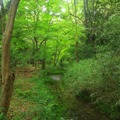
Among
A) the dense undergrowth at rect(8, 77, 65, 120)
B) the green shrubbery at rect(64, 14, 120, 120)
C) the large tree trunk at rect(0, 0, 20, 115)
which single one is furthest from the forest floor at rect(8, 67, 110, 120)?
the large tree trunk at rect(0, 0, 20, 115)

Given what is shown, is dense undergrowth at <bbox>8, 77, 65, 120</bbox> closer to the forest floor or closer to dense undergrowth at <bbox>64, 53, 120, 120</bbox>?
the forest floor

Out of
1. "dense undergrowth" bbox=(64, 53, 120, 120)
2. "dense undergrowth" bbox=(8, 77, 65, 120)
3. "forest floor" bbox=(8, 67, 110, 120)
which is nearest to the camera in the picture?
"dense undergrowth" bbox=(8, 77, 65, 120)

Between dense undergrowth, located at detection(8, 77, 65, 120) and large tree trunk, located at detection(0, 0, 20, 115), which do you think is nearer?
large tree trunk, located at detection(0, 0, 20, 115)

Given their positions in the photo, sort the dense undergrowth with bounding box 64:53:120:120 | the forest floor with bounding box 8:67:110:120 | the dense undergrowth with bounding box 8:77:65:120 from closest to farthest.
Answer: the dense undergrowth with bounding box 8:77:65:120
the forest floor with bounding box 8:67:110:120
the dense undergrowth with bounding box 64:53:120:120

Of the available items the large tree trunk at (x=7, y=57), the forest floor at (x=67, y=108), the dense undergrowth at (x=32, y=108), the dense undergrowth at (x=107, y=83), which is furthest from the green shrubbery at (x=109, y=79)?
the large tree trunk at (x=7, y=57)

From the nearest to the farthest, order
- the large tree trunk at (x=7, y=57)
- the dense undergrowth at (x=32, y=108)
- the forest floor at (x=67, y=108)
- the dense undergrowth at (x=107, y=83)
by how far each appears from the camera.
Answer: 1. the large tree trunk at (x=7, y=57)
2. the dense undergrowth at (x=32, y=108)
3. the forest floor at (x=67, y=108)
4. the dense undergrowth at (x=107, y=83)

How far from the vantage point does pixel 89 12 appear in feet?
62.8

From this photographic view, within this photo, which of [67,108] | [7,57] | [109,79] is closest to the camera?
[7,57]

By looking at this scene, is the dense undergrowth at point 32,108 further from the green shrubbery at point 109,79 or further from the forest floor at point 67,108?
the green shrubbery at point 109,79

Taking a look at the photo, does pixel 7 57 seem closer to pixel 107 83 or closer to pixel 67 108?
pixel 107 83

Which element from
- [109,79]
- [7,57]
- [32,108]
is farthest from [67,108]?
[7,57]

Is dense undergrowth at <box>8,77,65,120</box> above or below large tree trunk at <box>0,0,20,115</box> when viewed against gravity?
below

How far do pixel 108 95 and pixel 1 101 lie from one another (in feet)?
15.3

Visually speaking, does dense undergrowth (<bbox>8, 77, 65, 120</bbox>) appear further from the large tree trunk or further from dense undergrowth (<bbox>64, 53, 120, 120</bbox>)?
dense undergrowth (<bbox>64, 53, 120, 120</bbox>)
